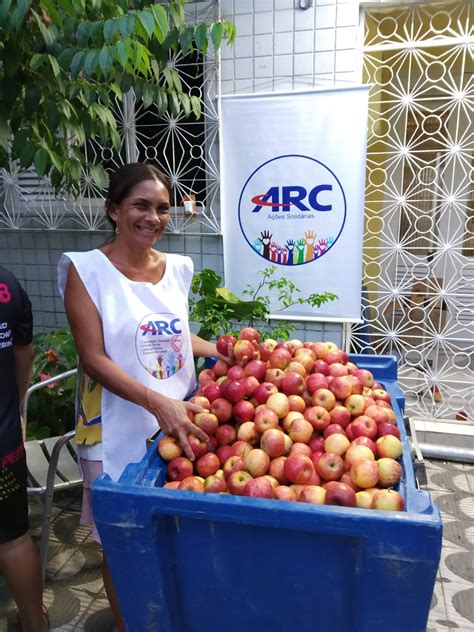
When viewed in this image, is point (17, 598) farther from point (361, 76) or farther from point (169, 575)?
point (361, 76)

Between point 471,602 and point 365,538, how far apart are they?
5.50 ft

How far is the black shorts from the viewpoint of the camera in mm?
1717

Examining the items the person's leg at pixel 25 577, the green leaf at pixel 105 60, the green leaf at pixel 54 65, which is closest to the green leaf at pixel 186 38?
the green leaf at pixel 105 60

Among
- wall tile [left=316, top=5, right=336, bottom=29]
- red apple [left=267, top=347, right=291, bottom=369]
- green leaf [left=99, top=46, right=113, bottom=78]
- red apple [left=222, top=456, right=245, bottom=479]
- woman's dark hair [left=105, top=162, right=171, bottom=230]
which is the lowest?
red apple [left=222, top=456, right=245, bottom=479]

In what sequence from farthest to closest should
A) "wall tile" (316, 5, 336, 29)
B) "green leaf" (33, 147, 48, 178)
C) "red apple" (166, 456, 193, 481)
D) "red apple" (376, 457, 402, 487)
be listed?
"wall tile" (316, 5, 336, 29), "green leaf" (33, 147, 48, 178), "red apple" (166, 456, 193, 481), "red apple" (376, 457, 402, 487)

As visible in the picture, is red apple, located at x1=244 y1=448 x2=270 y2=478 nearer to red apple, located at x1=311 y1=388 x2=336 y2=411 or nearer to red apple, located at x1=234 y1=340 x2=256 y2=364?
red apple, located at x1=311 y1=388 x2=336 y2=411

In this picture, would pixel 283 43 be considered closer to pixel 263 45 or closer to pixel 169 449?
pixel 263 45

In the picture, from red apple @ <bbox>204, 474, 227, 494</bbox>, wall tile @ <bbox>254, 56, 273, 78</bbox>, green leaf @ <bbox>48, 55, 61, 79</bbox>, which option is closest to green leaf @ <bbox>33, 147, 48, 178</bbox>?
green leaf @ <bbox>48, 55, 61, 79</bbox>

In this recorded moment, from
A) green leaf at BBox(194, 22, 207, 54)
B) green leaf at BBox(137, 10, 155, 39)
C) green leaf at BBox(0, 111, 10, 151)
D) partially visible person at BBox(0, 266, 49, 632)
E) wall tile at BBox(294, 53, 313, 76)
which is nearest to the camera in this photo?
partially visible person at BBox(0, 266, 49, 632)

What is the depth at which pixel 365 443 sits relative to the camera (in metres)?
1.35

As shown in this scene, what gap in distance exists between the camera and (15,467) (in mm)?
1754

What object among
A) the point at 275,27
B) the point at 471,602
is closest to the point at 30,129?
the point at 275,27

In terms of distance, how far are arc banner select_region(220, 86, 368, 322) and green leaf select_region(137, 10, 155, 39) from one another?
63.4 inches

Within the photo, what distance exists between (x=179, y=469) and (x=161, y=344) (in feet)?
1.57
